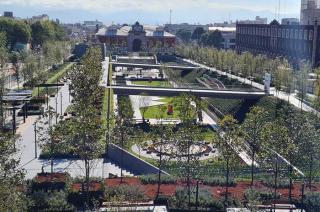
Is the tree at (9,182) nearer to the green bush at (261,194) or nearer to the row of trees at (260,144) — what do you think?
the row of trees at (260,144)

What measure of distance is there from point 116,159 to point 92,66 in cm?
1239

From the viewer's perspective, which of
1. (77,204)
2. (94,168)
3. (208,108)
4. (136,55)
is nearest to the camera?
(77,204)

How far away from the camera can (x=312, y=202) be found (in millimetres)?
21562

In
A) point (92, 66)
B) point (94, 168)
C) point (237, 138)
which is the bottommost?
point (94, 168)

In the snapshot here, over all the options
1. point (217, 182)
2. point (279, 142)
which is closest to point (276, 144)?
point (279, 142)

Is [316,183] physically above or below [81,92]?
below

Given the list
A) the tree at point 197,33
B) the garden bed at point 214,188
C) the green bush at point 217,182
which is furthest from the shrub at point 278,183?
the tree at point 197,33

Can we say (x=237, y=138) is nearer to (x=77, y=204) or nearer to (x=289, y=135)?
(x=289, y=135)

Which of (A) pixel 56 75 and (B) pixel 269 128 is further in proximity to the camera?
(A) pixel 56 75

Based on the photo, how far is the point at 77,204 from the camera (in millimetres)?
21703

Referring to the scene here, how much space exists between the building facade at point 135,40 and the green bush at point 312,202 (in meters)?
83.8

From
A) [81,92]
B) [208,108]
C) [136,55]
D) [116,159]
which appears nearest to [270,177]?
[116,159]

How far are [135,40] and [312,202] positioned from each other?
91.6m

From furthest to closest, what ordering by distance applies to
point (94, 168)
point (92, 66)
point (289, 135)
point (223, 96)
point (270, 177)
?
1. point (223, 96)
2. point (92, 66)
3. point (94, 168)
4. point (270, 177)
5. point (289, 135)
